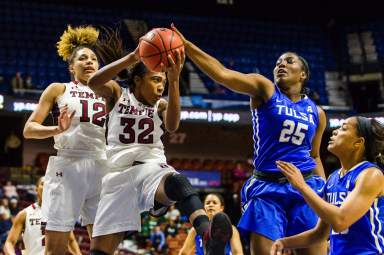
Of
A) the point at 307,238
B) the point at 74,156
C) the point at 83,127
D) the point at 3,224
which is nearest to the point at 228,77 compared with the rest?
the point at 307,238

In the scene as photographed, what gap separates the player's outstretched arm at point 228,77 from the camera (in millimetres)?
4473

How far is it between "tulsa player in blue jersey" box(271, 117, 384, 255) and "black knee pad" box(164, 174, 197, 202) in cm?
67

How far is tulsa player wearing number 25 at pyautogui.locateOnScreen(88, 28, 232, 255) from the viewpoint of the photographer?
14.7 feet

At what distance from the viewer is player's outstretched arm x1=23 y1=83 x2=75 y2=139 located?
15.1ft

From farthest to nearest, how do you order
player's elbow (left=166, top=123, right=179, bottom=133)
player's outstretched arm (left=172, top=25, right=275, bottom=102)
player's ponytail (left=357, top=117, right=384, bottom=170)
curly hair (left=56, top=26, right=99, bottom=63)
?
curly hair (left=56, top=26, right=99, bottom=63), player's elbow (left=166, top=123, right=179, bottom=133), player's outstretched arm (left=172, top=25, right=275, bottom=102), player's ponytail (left=357, top=117, right=384, bottom=170)

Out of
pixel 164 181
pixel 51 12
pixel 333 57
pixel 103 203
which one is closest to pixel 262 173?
pixel 164 181

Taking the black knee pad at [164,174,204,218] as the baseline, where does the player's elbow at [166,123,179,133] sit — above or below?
above

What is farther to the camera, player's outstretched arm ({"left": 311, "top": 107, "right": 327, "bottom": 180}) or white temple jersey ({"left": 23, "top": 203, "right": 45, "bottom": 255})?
white temple jersey ({"left": 23, "top": 203, "right": 45, "bottom": 255})

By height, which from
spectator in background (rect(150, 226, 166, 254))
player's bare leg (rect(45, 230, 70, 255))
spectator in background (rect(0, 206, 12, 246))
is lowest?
spectator in background (rect(150, 226, 166, 254))

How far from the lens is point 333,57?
19.1 metres

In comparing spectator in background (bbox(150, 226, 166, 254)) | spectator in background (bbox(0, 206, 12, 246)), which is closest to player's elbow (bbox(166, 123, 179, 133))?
spectator in background (bbox(0, 206, 12, 246))

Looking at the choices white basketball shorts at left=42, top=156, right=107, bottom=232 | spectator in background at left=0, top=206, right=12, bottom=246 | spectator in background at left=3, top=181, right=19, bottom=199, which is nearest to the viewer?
white basketball shorts at left=42, top=156, right=107, bottom=232

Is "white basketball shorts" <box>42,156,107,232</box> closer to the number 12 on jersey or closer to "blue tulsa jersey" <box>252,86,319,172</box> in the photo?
"blue tulsa jersey" <box>252,86,319,172</box>

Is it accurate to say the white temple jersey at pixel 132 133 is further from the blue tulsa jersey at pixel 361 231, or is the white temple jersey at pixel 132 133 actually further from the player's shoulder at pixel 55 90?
the blue tulsa jersey at pixel 361 231
